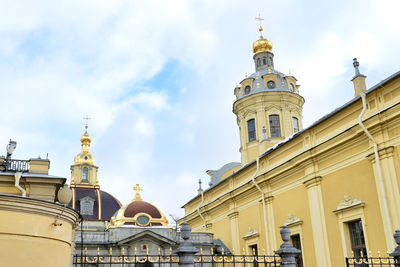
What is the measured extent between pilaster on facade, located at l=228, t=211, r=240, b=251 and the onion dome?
4109mm

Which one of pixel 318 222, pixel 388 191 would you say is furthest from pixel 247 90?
pixel 388 191

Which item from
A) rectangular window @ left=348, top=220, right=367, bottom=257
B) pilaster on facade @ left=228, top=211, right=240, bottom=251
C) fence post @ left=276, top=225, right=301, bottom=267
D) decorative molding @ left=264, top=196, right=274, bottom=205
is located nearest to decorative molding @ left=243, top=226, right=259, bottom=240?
pilaster on facade @ left=228, top=211, right=240, bottom=251

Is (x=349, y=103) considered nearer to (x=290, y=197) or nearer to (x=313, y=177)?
(x=313, y=177)

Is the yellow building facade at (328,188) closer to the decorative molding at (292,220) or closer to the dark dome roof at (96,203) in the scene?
the decorative molding at (292,220)

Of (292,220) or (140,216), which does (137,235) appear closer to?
(140,216)

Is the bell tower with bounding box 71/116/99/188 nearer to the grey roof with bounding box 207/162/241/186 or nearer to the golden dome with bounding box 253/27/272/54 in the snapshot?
the grey roof with bounding box 207/162/241/186

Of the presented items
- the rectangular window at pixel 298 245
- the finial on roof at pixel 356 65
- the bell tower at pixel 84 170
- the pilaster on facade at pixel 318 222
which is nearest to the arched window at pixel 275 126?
the finial on roof at pixel 356 65

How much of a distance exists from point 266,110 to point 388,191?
15538 mm

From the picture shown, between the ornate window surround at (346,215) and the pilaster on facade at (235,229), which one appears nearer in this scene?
the ornate window surround at (346,215)

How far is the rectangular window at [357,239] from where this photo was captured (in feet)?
52.2

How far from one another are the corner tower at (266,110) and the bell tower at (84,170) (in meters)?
27.2

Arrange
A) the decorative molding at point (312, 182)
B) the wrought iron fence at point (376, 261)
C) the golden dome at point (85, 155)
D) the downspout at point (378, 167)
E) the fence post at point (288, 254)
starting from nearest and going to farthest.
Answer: the fence post at point (288, 254) → the wrought iron fence at point (376, 261) → the downspout at point (378, 167) → the decorative molding at point (312, 182) → the golden dome at point (85, 155)

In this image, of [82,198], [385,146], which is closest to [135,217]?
[385,146]

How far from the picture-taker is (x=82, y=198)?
4750cm
